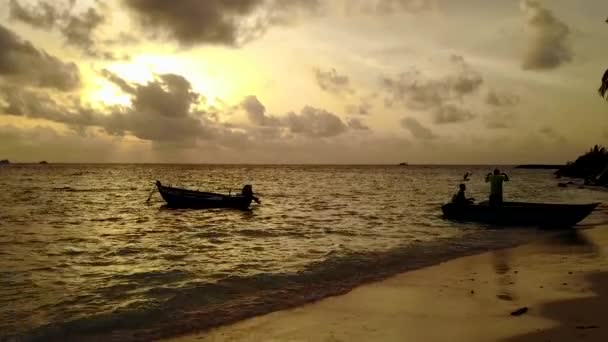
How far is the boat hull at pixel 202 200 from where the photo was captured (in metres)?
34.3

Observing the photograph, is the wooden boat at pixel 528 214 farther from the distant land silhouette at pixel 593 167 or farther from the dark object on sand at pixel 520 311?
the distant land silhouette at pixel 593 167

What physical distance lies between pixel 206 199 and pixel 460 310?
92.1 ft

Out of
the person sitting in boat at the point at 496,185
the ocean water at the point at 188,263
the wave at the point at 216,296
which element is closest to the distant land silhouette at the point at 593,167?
the ocean water at the point at 188,263

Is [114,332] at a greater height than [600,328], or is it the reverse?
[600,328]

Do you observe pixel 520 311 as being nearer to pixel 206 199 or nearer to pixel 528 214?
pixel 528 214

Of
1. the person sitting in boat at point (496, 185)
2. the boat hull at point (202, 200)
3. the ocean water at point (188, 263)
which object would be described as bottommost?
the ocean water at point (188, 263)

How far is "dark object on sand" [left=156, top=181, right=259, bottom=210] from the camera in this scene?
34.3 m

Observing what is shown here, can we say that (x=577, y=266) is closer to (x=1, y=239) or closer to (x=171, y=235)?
(x=171, y=235)

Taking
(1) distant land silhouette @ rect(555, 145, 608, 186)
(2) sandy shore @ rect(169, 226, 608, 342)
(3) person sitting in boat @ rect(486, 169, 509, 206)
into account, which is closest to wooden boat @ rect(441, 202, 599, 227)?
(3) person sitting in boat @ rect(486, 169, 509, 206)

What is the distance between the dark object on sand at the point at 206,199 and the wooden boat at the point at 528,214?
620 inches

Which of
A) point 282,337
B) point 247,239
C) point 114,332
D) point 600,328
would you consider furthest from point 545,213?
point 114,332

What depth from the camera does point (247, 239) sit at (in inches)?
803

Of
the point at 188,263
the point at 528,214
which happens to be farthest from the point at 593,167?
the point at 188,263

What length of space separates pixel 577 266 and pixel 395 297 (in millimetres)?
5642
